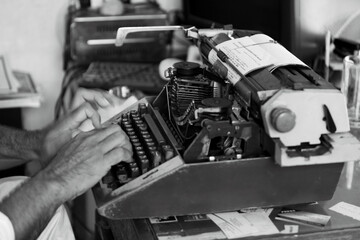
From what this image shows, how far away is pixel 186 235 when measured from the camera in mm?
1234

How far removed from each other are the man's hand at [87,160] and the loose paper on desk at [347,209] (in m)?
0.47

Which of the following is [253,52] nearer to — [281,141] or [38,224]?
[281,141]

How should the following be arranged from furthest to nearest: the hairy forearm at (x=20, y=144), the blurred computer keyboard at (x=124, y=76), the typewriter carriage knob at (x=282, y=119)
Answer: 1. the blurred computer keyboard at (x=124, y=76)
2. the hairy forearm at (x=20, y=144)
3. the typewriter carriage knob at (x=282, y=119)

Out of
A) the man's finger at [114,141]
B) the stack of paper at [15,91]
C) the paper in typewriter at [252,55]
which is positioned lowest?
the stack of paper at [15,91]

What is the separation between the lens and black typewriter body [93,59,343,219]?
47.8 inches

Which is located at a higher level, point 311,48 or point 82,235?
point 311,48

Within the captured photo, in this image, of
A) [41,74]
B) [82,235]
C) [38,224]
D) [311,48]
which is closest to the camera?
[38,224]

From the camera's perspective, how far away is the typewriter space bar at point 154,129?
4.39 ft

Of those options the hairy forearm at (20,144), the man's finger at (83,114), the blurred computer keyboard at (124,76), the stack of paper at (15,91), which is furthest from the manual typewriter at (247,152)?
the stack of paper at (15,91)

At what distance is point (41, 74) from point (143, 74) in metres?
0.64

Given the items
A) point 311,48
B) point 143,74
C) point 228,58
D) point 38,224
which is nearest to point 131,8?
point 143,74

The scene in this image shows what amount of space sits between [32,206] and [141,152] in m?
0.26

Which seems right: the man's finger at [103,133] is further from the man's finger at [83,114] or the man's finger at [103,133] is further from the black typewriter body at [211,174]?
the man's finger at [83,114]

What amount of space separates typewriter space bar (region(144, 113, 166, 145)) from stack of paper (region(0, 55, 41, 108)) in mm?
1010
